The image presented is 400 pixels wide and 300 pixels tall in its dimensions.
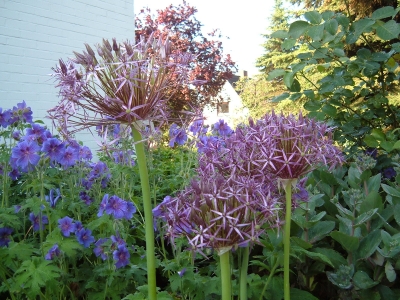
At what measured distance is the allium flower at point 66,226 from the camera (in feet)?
6.14

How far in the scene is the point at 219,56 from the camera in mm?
16234

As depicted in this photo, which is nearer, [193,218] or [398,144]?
[193,218]

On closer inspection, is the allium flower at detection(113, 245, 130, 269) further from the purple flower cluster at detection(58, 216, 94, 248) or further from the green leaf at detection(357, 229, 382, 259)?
the green leaf at detection(357, 229, 382, 259)

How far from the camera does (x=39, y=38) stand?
5789mm

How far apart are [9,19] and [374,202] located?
5.45 metres

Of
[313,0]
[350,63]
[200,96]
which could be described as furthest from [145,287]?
[200,96]

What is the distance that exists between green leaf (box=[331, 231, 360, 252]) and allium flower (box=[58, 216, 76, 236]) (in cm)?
119

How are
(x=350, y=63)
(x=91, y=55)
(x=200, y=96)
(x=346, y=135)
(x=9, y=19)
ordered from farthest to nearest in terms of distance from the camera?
1. (x=200, y=96)
2. (x=9, y=19)
3. (x=346, y=135)
4. (x=350, y=63)
5. (x=91, y=55)

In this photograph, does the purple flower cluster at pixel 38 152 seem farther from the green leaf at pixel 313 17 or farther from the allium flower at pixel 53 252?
the green leaf at pixel 313 17

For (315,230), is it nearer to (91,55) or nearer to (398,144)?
(398,144)

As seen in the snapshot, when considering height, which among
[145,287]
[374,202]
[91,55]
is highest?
[91,55]

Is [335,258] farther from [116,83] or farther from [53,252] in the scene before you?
[53,252]

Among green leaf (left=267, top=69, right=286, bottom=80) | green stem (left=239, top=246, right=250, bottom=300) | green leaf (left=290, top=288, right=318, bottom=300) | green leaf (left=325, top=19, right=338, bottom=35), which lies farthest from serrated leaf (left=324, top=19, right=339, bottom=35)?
green stem (left=239, top=246, right=250, bottom=300)

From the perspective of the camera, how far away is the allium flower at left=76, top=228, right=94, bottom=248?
1.91 m
